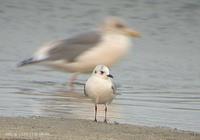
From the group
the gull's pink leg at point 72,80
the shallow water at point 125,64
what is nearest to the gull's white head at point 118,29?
the shallow water at point 125,64

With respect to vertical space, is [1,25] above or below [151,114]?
above

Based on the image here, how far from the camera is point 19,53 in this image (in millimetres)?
12180

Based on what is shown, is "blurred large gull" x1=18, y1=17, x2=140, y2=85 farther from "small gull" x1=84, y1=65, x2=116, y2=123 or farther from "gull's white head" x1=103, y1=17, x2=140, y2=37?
"small gull" x1=84, y1=65, x2=116, y2=123

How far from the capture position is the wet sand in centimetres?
604

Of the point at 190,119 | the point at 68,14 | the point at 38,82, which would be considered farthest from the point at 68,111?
the point at 68,14

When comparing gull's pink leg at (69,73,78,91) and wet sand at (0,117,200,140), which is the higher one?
gull's pink leg at (69,73,78,91)

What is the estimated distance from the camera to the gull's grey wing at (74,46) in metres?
10.7

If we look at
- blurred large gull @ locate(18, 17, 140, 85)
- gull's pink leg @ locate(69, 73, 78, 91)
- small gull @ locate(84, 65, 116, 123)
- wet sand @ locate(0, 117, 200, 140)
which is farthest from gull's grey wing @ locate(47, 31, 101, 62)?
wet sand @ locate(0, 117, 200, 140)

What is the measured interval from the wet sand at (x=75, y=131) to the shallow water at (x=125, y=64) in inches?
31.5

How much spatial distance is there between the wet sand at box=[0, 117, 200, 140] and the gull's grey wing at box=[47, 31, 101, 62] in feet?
12.0

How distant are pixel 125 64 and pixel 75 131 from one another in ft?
17.1

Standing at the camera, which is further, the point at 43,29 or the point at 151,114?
the point at 43,29

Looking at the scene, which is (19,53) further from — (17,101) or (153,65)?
(17,101)

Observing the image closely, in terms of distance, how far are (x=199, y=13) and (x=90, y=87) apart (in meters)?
8.08
